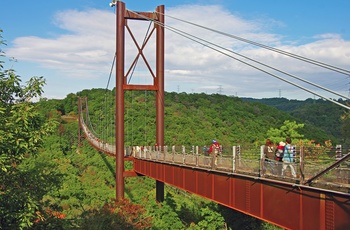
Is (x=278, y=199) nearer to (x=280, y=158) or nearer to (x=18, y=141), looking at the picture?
(x=280, y=158)

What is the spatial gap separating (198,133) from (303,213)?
56.8m

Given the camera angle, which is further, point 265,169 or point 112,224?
point 112,224

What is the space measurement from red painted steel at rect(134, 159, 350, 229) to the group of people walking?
0.35 metres

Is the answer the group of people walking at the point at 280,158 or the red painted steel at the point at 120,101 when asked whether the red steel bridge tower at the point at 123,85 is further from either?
the group of people walking at the point at 280,158

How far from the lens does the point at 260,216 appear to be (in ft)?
40.5

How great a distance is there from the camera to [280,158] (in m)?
12.2

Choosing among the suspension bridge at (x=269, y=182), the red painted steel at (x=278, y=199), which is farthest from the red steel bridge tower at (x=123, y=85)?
the red painted steel at (x=278, y=199)

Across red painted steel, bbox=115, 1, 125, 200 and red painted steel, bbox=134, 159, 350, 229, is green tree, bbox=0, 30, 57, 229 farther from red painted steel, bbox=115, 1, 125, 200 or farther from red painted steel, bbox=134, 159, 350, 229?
red painted steel, bbox=115, 1, 125, 200

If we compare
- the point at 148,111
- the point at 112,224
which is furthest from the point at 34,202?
the point at 148,111

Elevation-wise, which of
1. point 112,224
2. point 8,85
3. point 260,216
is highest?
point 8,85

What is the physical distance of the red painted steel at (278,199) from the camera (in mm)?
9297

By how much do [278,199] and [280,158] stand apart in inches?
49.4

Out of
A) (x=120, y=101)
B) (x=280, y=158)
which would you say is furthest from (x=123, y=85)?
(x=280, y=158)

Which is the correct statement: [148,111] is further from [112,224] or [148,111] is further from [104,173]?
[112,224]
